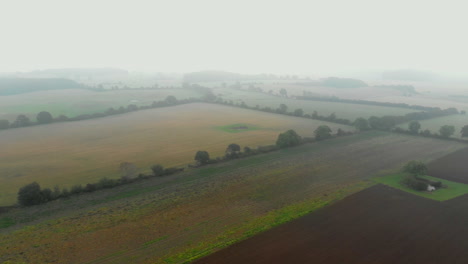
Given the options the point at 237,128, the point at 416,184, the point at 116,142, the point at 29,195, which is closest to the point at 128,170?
the point at 29,195

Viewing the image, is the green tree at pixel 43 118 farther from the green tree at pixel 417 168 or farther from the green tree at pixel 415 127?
the green tree at pixel 415 127

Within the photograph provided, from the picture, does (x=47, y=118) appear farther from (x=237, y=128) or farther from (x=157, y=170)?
(x=157, y=170)

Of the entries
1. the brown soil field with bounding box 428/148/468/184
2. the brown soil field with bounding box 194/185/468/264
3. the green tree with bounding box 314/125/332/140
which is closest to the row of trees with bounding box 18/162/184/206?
the brown soil field with bounding box 194/185/468/264

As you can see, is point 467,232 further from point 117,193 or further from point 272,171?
point 117,193

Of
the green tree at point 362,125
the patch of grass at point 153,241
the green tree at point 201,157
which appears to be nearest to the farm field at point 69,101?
the green tree at point 201,157

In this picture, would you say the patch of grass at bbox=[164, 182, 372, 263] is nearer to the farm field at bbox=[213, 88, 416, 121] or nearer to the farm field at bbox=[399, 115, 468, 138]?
the farm field at bbox=[399, 115, 468, 138]

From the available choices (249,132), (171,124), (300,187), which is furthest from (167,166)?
(171,124)
